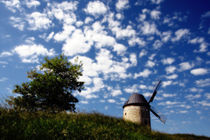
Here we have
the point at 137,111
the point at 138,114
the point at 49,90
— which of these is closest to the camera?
the point at 49,90

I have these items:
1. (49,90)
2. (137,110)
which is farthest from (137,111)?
(49,90)

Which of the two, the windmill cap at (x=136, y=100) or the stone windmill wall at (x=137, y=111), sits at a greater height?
the windmill cap at (x=136, y=100)

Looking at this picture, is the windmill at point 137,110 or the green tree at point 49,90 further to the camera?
the windmill at point 137,110

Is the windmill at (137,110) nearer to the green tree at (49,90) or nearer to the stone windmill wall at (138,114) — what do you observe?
the stone windmill wall at (138,114)

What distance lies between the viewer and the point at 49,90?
1602 centimetres

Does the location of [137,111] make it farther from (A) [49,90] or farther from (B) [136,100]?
(A) [49,90]

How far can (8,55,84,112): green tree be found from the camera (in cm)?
1588

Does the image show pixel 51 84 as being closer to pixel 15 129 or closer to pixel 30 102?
pixel 30 102

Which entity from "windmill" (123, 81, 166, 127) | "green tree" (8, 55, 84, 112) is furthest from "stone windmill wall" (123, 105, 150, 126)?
"green tree" (8, 55, 84, 112)

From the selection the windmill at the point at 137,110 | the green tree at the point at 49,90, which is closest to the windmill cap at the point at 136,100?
the windmill at the point at 137,110

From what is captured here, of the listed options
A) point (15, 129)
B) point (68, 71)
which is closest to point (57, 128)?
point (15, 129)

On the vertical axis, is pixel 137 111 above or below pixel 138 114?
above

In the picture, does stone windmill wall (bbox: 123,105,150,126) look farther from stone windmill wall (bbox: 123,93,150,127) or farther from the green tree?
the green tree

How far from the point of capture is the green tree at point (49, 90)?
1588 cm
